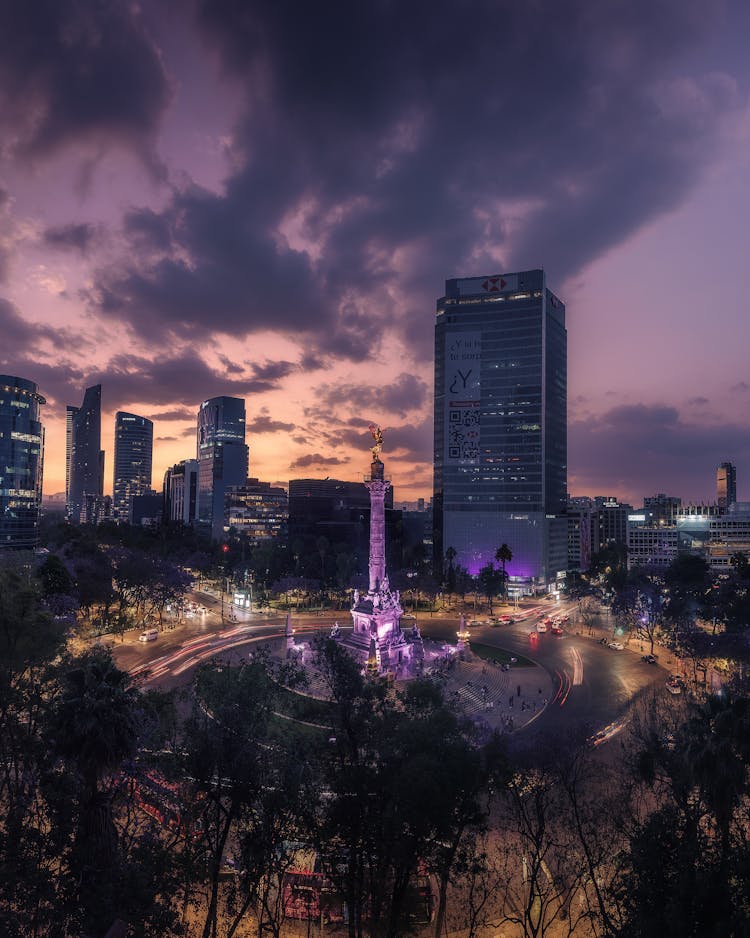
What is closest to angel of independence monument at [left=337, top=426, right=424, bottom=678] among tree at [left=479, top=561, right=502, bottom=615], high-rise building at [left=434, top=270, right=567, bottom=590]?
tree at [left=479, top=561, right=502, bottom=615]

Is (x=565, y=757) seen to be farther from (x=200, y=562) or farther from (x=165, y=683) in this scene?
(x=200, y=562)

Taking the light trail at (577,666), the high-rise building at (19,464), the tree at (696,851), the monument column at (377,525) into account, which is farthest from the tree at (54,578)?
the tree at (696,851)

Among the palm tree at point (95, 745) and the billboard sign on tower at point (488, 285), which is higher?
the billboard sign on tower at point (488, 285)

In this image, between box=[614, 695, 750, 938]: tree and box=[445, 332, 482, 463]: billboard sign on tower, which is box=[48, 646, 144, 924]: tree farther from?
box=[445, 332, 482, 463]: billboard sign on tower

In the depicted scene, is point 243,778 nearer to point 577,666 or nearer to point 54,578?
point 577,666

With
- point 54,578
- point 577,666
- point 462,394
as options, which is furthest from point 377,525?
point 462,394

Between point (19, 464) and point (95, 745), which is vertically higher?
point (19, 464)

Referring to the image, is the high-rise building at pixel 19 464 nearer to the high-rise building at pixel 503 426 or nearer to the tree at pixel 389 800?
the high-rise building at pixel 503 426
